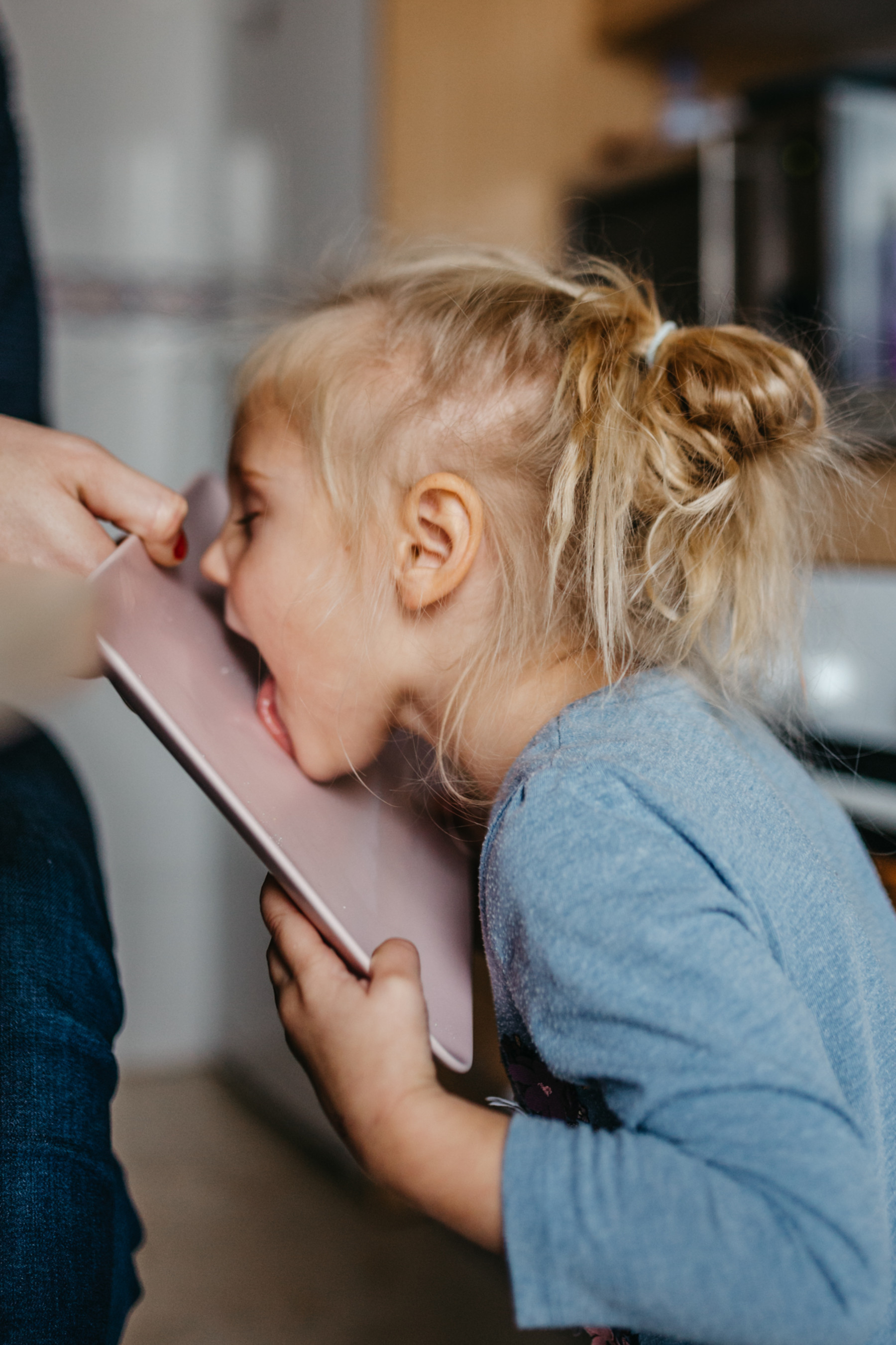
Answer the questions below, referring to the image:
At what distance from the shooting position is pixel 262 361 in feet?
2.50

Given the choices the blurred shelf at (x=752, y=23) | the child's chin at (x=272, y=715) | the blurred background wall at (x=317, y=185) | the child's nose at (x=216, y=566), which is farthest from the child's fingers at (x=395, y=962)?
the blurred shelf at (x=752, y=23)

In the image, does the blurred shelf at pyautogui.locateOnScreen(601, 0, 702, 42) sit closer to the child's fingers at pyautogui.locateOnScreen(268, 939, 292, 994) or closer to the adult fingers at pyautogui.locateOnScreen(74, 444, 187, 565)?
the adult fingers at pyautogui.locateOnScreen(74, 444, 187, 565)

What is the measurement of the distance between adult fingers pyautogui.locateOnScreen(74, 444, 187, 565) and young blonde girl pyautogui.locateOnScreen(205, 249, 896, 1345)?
0.11 meters

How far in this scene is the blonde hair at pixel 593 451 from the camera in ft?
2.04

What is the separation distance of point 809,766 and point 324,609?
42cm

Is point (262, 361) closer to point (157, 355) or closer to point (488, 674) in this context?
point (488, 674)

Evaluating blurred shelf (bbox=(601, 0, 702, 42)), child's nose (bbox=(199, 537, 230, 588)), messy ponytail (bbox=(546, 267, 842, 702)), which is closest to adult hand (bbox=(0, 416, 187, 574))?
child's nose (bbox=(199, 537, 230, 588))

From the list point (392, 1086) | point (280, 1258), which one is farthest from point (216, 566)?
point (280, 1258)

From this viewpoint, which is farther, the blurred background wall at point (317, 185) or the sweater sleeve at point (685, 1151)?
the blurred background wall at point (317, 185)

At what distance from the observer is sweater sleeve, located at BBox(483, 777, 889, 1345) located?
0.43m

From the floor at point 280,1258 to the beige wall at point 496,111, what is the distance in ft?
4.74

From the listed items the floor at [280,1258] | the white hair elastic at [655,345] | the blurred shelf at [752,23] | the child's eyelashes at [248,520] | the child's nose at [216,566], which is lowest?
the floor at [280,1258]

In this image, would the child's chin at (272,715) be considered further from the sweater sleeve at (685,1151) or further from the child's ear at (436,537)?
the sweater sleeve at (685,1151)

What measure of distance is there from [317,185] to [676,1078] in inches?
69.7
